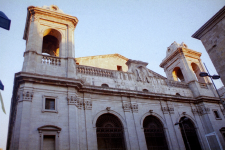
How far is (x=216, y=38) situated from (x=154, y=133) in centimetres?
868

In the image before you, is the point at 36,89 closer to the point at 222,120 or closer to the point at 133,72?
the point at 133,72

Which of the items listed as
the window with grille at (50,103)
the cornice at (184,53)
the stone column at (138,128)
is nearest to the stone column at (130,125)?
the stone column at (138,128)

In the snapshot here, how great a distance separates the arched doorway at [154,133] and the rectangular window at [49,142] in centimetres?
742

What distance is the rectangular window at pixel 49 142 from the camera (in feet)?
37.8

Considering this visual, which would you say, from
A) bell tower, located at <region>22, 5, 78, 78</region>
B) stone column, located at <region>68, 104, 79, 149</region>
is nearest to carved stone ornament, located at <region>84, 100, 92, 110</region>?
stone column, located at <region>68, 104, 79, 149</region>

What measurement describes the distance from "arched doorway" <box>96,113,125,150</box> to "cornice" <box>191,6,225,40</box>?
28.2ft

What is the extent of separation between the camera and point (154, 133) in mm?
16406

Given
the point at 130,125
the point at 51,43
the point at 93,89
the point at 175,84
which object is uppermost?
the point at 51,43

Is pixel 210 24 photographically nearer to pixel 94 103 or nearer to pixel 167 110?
pixel 167 110

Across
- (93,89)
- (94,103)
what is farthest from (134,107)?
(93,89)

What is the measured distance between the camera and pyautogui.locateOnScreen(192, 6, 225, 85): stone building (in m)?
12.1

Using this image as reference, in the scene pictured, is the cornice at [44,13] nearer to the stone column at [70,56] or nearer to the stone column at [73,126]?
the stone column at [70,56]

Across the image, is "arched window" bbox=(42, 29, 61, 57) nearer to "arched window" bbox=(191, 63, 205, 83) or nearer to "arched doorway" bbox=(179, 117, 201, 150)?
"arched doorway" bbox=(179, 117, 201, 150)

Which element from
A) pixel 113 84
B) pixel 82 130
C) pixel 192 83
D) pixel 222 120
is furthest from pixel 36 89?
pixel 222 120
